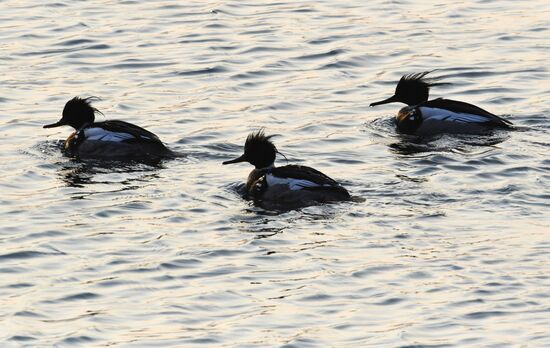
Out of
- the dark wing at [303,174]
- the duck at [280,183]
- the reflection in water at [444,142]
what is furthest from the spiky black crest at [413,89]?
the dark wing at [303,174]

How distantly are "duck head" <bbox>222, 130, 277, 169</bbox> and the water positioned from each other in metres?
0.43

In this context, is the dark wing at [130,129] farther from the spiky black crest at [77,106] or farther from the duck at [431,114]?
the duck at [431,114]

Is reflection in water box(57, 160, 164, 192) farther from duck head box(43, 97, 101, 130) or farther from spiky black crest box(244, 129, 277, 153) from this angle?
spiky black crest box(244, 129, 277, 153)

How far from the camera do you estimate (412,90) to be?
2219 cm

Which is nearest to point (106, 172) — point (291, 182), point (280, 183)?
point (280, 183)

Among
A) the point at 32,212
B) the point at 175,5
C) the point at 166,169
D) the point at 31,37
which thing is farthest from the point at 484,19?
the point at 32,212

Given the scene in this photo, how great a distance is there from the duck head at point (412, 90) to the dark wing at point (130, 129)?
4158mm

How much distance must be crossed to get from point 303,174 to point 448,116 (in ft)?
14.9

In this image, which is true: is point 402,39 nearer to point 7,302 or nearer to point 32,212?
point 32,212

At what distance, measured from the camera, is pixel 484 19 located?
2745cm

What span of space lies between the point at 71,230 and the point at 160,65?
28.5ft

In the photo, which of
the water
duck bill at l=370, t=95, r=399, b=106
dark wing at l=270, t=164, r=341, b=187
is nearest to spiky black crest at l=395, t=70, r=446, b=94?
duck bill at l=370, t=95, r=399, b=106

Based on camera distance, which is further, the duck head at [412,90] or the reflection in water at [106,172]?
the duck head at [412,90]

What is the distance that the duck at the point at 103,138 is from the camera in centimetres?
1936
